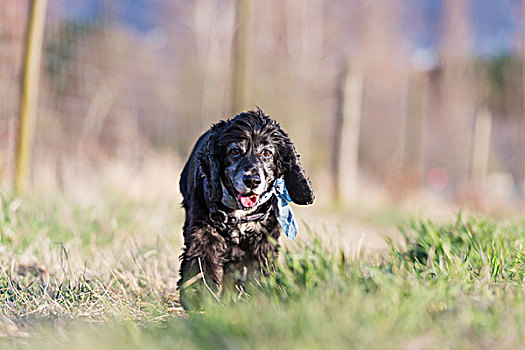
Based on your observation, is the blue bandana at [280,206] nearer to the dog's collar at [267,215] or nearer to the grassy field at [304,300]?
the dog's collar at [267,215]

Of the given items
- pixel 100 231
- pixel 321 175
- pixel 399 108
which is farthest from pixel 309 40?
pixel 100 231

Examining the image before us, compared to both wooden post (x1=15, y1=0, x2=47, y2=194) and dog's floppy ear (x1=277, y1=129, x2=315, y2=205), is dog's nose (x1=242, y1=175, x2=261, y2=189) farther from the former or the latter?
wooden post (x1=15, y1=0, x2=47, y2=194)

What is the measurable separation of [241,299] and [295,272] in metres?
0.40

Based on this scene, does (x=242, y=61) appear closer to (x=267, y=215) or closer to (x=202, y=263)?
(x=267, y=215)

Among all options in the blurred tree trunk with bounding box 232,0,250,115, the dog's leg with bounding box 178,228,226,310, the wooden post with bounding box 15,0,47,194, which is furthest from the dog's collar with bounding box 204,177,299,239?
the blurred tree trunk with bounding box 232,0,250,115

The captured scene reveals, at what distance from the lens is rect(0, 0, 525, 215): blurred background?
9797 millimetres

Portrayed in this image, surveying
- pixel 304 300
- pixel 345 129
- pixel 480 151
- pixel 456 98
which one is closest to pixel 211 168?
pixel 304 300

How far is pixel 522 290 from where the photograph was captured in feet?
7.96

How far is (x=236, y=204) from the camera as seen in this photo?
3.20 metres

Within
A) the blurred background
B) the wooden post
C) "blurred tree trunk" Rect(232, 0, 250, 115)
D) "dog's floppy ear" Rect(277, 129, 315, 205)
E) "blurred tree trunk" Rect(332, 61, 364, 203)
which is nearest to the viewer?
"dog's floppy ear" Rect(277, 129, 315, 205)

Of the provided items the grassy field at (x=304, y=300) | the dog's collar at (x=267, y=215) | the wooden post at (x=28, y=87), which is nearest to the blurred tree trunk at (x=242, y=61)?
the wooden post at (x=28, y=87)

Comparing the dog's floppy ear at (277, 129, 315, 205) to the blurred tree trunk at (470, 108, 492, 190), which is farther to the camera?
the blurred tree trunk at (470, 108, 492, 190)

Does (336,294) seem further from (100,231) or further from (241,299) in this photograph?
(100,231)

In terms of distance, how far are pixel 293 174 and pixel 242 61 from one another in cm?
626
